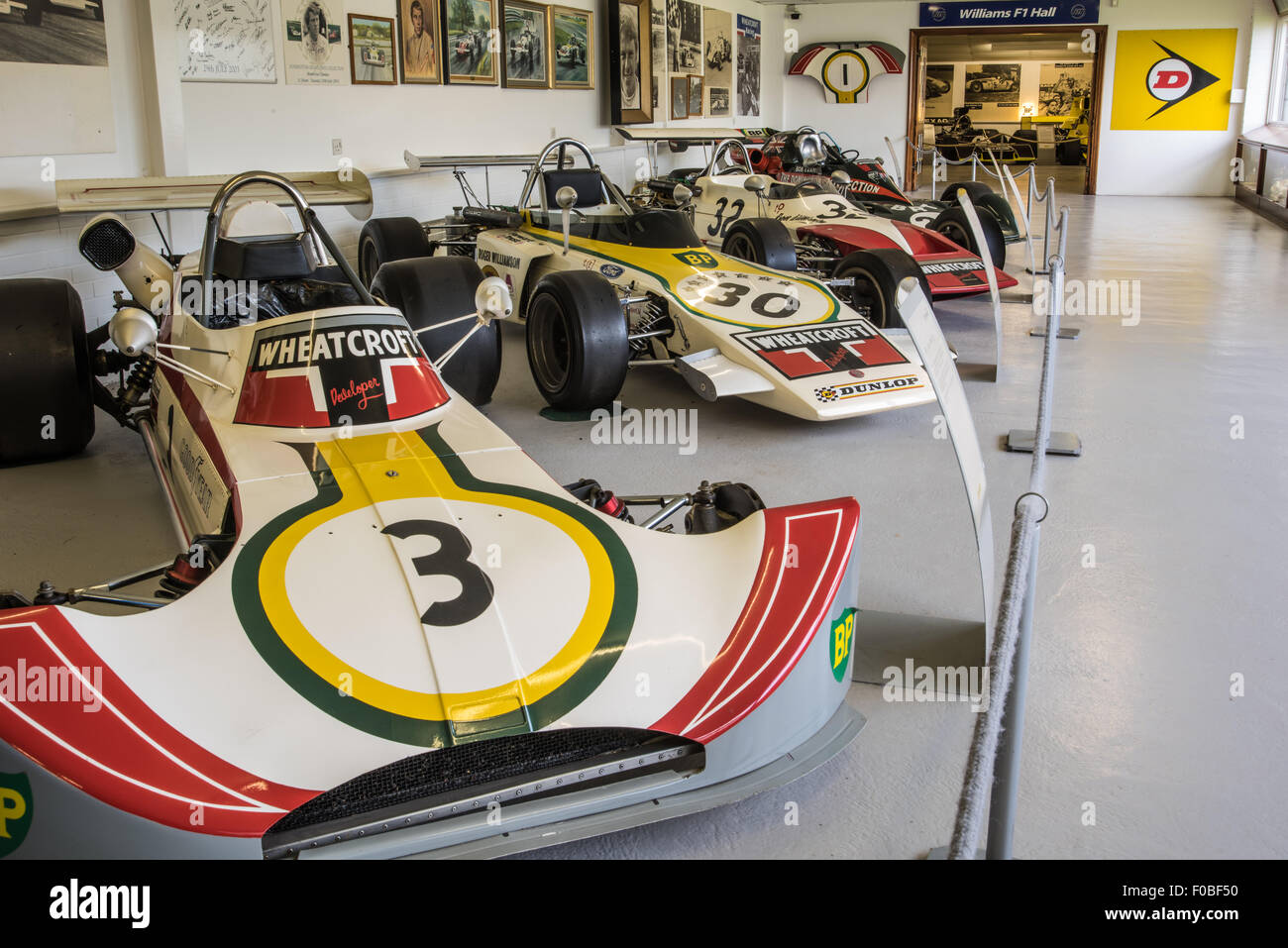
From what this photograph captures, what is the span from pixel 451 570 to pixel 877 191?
8.23m

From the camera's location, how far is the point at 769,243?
7.27 m

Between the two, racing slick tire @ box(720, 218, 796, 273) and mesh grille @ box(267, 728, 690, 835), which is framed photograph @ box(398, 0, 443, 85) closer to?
racing slick tire @ box(720, 218, 796, 273)

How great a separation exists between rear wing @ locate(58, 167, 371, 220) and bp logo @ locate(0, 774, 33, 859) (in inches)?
156

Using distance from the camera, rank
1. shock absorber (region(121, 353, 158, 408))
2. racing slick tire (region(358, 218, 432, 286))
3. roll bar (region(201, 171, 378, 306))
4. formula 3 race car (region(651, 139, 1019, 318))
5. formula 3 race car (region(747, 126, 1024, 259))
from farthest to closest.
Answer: formula 3 race car (region(747, 126, 1024, 259))
racing slick tire (region(358, 218, 432, 286))
formula 3 race car (region(651, 139, 1019, 318))
shock absorber (region(121, 353, 158, 408))
roll bar (region(201, 171, 378, 306))

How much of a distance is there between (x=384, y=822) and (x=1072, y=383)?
5267 millimetres

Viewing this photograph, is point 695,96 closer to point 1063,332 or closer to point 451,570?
point 1063,332

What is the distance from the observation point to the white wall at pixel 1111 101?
18406 millimetres

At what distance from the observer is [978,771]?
1.45 m

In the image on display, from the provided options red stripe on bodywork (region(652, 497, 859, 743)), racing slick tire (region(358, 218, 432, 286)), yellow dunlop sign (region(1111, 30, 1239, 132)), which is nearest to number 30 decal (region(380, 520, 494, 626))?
red stripe on bodywork (region(652, 497, 859, 743))

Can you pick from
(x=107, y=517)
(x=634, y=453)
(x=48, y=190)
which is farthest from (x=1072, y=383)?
(x=48, y=190)

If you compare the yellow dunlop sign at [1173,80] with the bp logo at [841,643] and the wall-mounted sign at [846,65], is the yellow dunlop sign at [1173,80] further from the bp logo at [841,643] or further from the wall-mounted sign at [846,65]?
the bp logo at [841,643]

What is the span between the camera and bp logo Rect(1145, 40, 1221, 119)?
18688 mm

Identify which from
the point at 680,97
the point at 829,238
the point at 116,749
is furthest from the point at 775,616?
the point at 680,97

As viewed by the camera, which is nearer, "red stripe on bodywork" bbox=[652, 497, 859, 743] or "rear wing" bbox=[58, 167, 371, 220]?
"red stripe on bodywork" bbox=[652, 497, 859, 743]
